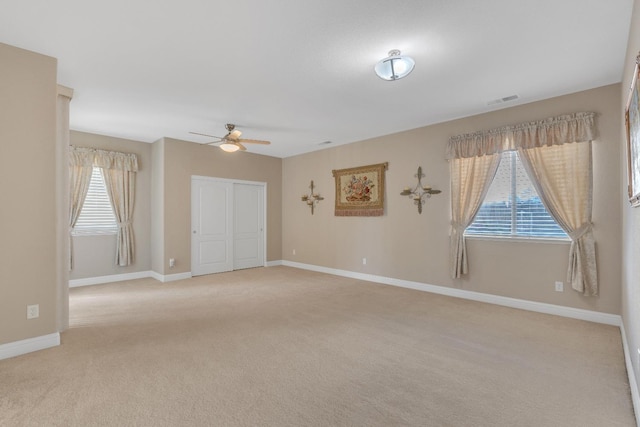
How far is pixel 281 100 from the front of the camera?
4.11m

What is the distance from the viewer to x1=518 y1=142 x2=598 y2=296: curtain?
3682 mm

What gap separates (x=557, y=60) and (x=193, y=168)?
596cm

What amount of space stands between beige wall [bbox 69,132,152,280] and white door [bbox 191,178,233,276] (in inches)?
35.7

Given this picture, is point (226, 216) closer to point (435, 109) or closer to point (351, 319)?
point (351, 319)

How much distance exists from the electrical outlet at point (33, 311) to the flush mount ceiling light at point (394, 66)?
12.9 feet

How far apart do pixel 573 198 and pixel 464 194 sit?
51.0 inches

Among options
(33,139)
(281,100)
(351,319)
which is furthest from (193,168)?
(351,319)

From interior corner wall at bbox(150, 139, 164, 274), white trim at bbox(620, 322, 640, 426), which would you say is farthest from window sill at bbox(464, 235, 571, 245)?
interior corner wall at bbox(150, 139, 164, 274)

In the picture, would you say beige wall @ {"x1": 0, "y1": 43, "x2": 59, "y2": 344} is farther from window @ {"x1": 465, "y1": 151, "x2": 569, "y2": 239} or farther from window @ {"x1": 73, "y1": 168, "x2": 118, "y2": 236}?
window @ {"x1": 465, "y1": 151, "x2": 569, "y2": 239}

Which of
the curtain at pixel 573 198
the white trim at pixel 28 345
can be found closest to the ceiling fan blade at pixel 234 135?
the white trim at pixel 28 345

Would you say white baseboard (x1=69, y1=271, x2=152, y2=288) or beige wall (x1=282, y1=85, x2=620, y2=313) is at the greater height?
beige wall (x1=282, y1=85, x2=620, y2=313)

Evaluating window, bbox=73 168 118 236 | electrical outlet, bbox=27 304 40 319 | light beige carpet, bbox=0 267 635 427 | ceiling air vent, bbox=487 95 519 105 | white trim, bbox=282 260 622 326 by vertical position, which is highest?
ceiling air vent, bbox=487 95 519 105

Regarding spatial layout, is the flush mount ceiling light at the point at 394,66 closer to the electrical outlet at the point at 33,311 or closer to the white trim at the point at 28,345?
the electrical outlet at the point at 33,311

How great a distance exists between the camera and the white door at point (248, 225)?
721 cm
